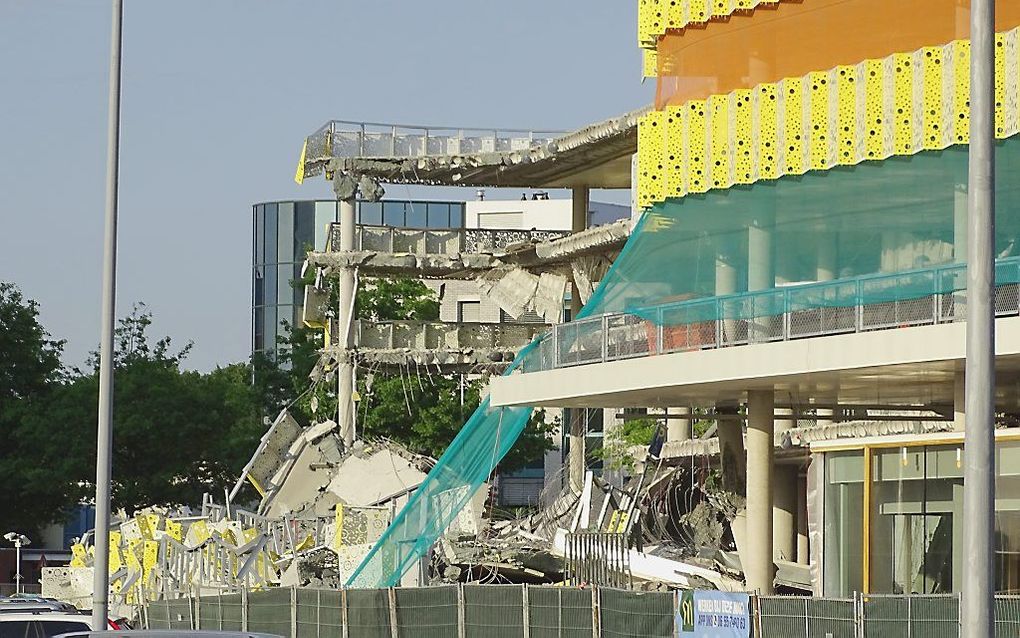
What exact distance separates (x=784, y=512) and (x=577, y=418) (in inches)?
560

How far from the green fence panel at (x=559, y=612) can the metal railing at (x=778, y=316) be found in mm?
5740

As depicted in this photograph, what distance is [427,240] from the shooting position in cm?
6297

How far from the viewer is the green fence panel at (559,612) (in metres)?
29.4

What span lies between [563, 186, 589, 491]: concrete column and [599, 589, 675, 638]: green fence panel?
21687mm

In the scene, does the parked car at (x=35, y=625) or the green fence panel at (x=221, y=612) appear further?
the green fence panel at (x=221, y=612)

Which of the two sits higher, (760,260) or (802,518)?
(760,260)

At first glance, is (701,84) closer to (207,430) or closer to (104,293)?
(104,293)

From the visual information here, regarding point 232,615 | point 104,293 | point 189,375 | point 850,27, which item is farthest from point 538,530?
point 189,375

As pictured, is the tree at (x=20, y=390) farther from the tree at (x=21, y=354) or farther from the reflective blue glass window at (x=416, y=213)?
the reflective blue glass window at (x=416, y=213)

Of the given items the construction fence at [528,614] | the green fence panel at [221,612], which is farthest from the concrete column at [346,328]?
the green fence panel at [221,612]

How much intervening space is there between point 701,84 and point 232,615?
13.1 m

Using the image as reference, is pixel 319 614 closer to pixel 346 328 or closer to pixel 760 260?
pixel 760 260

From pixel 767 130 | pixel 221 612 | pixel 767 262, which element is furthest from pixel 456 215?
pixel 767 262

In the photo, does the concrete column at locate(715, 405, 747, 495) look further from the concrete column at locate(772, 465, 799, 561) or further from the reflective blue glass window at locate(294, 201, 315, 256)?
the reflective blue glass window at locate(294, 201, 315, 256)
